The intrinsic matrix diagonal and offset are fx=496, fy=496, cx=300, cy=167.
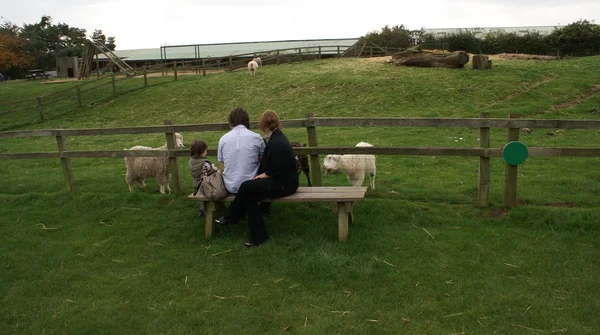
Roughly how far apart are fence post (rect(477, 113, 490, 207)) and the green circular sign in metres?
0.36

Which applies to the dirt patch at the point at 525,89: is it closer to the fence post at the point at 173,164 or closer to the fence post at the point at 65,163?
the fence post at the point at 173,164

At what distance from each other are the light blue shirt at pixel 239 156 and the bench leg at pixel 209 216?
13.7 inches

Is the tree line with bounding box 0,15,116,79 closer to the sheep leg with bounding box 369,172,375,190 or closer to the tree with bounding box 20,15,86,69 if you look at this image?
the tree with bounding box 20,15,86,69

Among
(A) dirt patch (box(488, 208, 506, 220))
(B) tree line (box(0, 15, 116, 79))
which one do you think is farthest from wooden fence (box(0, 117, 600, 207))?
(B) tree line (box(0, 15, 116, 79))

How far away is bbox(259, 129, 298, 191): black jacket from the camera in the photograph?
5.95m

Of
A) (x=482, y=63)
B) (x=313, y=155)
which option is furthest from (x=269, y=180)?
(x=482, y=63)

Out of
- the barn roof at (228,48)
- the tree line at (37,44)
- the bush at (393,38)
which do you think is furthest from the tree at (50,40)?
the bush at (393,38)

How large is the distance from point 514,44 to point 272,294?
36.9 meters

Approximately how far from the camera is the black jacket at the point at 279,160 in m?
5.95

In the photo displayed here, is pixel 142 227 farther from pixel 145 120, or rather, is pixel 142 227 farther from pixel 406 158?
pixel 145 120

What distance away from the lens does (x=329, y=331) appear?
171 inches

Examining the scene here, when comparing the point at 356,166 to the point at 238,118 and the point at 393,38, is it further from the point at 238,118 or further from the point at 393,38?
the point at 393,38

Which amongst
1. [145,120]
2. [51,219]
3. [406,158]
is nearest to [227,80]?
[145,120]

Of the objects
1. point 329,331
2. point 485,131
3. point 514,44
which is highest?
point 514,44
